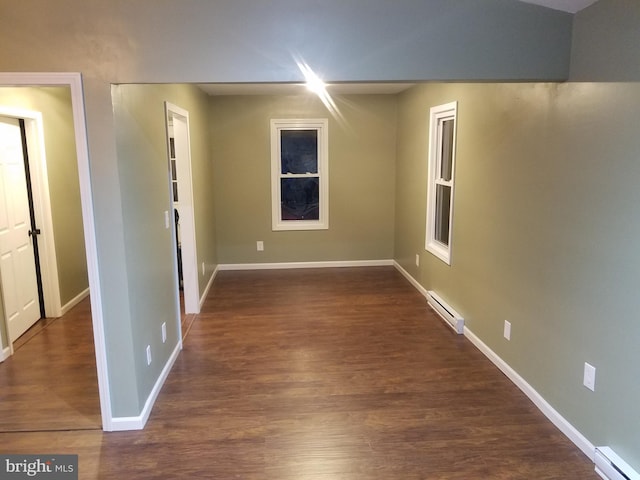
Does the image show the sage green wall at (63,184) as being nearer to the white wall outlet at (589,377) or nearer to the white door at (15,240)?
the white door at (15,240)

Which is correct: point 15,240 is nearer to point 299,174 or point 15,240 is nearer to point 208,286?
point 208,286

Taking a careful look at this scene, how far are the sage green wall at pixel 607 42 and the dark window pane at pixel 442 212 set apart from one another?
2186 mm

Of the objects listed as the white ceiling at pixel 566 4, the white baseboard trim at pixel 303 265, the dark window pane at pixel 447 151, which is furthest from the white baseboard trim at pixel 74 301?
the white ceiling at pixel 566 4

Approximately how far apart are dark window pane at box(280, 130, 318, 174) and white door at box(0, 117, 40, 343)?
3050 mm

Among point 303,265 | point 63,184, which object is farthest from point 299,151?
point 63,184

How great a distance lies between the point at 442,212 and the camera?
468 centimetres

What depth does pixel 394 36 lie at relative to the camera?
2.29 metres

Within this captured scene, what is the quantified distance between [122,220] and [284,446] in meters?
1.51

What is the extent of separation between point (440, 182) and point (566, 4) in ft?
7.92

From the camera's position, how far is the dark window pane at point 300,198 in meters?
6.19

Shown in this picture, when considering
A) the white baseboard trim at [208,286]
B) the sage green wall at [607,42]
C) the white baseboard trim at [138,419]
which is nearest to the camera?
the sage green wall at [607,42]

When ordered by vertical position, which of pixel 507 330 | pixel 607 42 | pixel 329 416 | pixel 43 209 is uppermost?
pixel 607 42

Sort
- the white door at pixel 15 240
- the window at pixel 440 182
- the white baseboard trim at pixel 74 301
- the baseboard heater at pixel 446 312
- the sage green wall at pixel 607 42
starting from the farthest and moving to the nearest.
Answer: the white baseboard trim at pixel 74 301 < the window at pixel 440 182 < the baseboard heater at pixel 446 312 < the white door at pixel 15 240 < the sage green wall at pixel 607 42

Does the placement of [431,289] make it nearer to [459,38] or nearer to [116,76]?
[459,38]
